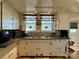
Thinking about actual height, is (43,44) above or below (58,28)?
below

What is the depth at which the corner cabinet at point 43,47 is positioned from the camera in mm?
5621

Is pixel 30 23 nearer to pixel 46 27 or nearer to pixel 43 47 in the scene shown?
pixel 46 27

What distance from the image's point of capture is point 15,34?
5684 mm

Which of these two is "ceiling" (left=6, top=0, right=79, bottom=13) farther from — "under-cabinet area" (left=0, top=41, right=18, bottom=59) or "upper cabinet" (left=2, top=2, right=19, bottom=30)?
"under-cabinet area" (left=0, top=41, right=18, bottom=59)

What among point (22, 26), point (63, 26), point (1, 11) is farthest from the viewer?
point (22, 26)

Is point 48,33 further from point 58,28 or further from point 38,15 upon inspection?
point 38,15

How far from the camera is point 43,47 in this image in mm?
5656

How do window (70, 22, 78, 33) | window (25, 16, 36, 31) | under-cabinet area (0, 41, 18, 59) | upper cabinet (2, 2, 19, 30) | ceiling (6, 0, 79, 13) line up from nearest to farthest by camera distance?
under-cabinet area (0, 41, 18, 59) < upper cabinet (2, 2, 19, 30) < ceiling (6, 0, 79, 13) < window (25, 16, 36, 31) < window (70, 22, 78, 33)

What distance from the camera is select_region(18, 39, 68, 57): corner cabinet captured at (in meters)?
5.62

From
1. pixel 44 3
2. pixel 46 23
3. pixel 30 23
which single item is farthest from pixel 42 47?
pixel 30 23

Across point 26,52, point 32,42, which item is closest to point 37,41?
point 32,42

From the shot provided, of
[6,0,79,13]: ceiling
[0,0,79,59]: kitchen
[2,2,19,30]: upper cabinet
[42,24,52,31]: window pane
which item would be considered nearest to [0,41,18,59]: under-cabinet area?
[0,0,79,59]: kitchen

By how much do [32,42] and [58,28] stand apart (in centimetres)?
143

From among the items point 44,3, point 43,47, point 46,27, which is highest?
point 44,3
